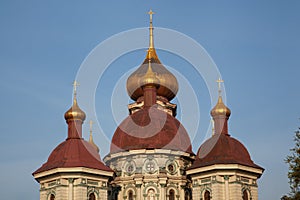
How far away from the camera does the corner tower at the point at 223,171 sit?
45.8 m

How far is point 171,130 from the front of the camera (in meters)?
51.4

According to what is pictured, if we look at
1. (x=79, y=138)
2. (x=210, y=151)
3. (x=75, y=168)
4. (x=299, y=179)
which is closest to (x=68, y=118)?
(x=79, y=138)

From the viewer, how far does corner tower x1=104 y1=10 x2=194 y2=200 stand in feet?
160

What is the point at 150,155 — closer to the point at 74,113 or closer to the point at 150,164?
the point at 150,164

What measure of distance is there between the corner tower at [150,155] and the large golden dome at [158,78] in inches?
93.5

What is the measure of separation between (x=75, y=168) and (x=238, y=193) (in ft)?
36.7

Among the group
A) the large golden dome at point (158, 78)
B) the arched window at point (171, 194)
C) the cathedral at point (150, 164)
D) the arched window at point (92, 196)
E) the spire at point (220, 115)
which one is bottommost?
the arched window at point (92, 196)

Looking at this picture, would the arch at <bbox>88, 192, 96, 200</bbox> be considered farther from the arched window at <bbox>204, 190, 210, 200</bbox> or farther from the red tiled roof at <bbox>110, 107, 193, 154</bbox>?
the arched window at <bbox>204, 190, 210, 200</bbox>

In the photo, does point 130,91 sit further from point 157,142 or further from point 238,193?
point 238,193

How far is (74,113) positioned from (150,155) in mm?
6600

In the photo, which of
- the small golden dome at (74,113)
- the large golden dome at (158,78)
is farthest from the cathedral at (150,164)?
the large golden dome at (158,78)

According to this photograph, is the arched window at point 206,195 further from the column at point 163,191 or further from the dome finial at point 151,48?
the dome finial at point 151,48

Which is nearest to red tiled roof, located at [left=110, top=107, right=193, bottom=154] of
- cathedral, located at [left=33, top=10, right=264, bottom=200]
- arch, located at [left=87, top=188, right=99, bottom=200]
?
cathedral, located at [left=33, top=10, right=264, bottom=200]

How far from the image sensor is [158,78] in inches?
2226
